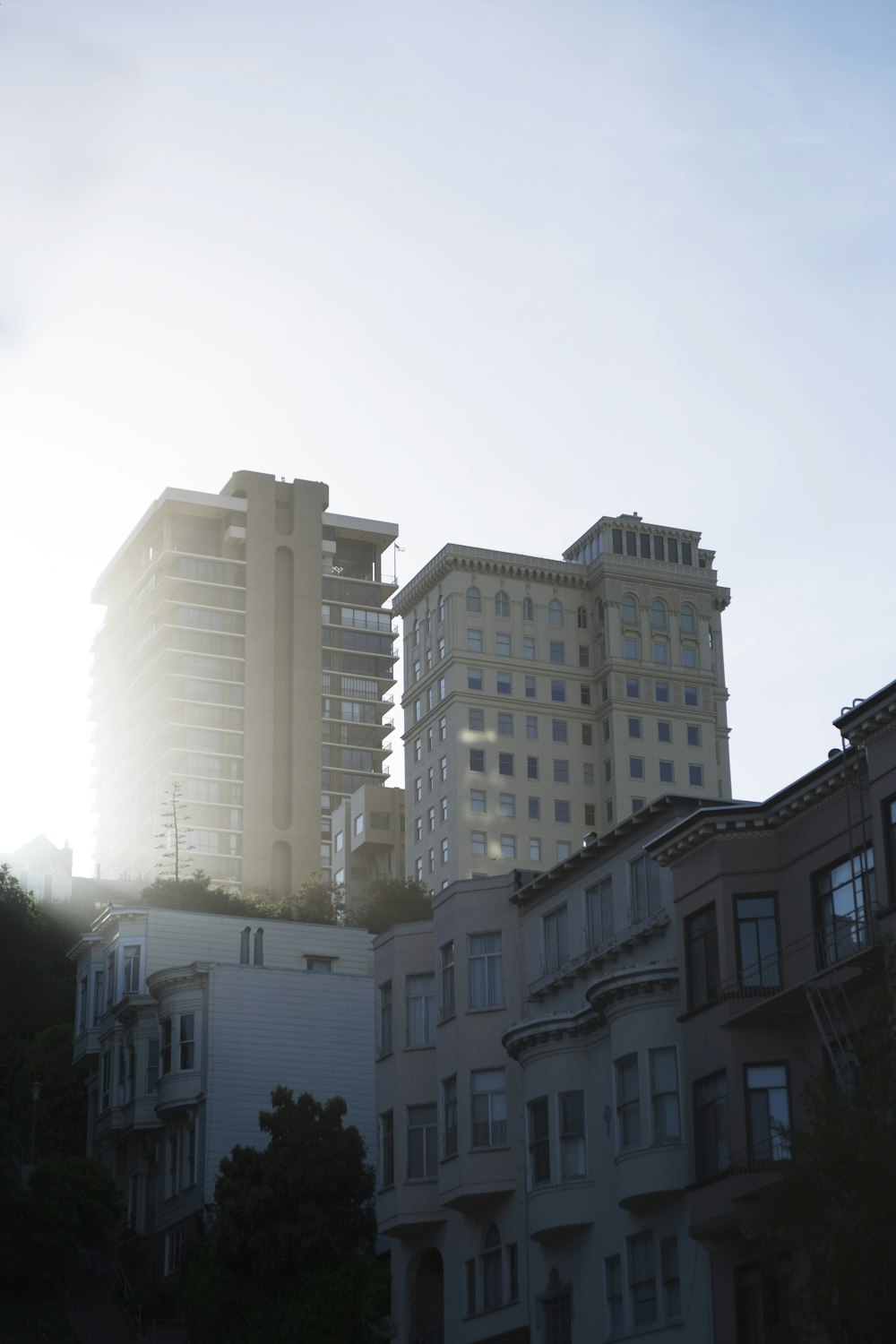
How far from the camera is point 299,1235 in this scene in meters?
52.7

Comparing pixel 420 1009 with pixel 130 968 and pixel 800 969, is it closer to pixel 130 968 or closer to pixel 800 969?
pixel 800 969

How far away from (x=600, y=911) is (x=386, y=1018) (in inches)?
378

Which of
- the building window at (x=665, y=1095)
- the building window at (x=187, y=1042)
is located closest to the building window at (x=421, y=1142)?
the building window at (x=665, y=1095)

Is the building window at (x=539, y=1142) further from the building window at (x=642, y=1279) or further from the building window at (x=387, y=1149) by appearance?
the building window at (x=387, y=1149)

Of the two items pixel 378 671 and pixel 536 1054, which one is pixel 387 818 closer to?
pixel 378 671

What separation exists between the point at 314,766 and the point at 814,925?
13766cm

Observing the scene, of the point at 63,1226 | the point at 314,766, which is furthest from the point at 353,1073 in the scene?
the point at 314,766

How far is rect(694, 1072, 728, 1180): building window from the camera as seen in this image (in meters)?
38.6

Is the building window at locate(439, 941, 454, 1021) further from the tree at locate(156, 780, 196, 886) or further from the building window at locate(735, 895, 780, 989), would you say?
the tree at locate(156, 780, 196, 886)

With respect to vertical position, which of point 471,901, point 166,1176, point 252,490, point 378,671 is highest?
point 252,490

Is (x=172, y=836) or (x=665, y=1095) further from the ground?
(x=172, y=836)

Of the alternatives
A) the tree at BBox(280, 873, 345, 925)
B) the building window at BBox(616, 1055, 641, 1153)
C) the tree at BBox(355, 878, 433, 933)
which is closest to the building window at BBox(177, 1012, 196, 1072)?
the building window at BBox(616, 1055, 641, 1153)

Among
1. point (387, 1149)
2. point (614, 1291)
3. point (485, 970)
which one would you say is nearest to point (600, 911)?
point (485, 970)

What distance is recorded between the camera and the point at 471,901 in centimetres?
5156
